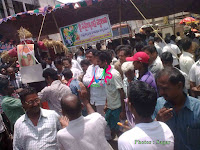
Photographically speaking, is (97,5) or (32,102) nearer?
(32,102)

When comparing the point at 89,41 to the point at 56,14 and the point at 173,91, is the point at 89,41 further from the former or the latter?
the point at 173,91

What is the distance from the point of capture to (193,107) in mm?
1428

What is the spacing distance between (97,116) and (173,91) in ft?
2.49

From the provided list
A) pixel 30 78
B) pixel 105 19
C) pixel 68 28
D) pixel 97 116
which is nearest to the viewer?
pixel 97 116

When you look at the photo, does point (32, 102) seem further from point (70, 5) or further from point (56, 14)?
point (56, 14)

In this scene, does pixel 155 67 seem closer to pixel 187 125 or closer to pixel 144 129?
pixel 187 125

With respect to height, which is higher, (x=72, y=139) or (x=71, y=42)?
(x=71, y=42)

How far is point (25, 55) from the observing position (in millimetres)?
3459

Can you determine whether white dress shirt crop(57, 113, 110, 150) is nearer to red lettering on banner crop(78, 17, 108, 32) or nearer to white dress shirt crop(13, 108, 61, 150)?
white dress shirt crop(13, 108, 61, 150)

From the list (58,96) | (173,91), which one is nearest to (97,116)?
(173,91)

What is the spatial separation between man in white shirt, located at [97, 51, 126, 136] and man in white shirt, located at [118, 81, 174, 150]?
1.64 m

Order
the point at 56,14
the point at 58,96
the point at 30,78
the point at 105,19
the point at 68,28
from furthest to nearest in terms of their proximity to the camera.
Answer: the point at 56,14 < the point at 68,28 < the point at 105,19 < the point at 30,78 < the point at 58,96

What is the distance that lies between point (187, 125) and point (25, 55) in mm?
3153

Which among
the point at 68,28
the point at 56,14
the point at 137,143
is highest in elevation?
A: the point at 56,14
